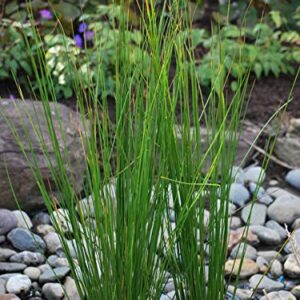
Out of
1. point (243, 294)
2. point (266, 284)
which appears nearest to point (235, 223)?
point (266, 284)

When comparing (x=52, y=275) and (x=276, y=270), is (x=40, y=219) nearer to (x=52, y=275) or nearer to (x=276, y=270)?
(x=52, y=275)

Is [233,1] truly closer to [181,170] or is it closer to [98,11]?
[98,11]

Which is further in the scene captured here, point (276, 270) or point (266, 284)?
point (276, 270)

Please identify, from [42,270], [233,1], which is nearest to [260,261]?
[42,270]

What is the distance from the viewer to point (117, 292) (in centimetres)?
205

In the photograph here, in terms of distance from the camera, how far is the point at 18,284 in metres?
2.89

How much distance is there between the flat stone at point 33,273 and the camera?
299cm

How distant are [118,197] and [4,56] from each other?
2365 mm

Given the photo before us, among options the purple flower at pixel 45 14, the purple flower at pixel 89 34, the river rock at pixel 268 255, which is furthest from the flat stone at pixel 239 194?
the purple flower at pixel 45 14

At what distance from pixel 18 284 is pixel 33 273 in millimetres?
115

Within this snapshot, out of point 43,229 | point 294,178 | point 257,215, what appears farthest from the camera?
point 294,178

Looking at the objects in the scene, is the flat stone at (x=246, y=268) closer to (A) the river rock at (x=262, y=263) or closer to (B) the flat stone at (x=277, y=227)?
(A) the river rock at (x=262, y=263)

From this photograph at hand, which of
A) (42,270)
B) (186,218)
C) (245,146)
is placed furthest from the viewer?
(245,146)

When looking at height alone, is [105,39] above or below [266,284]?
above
